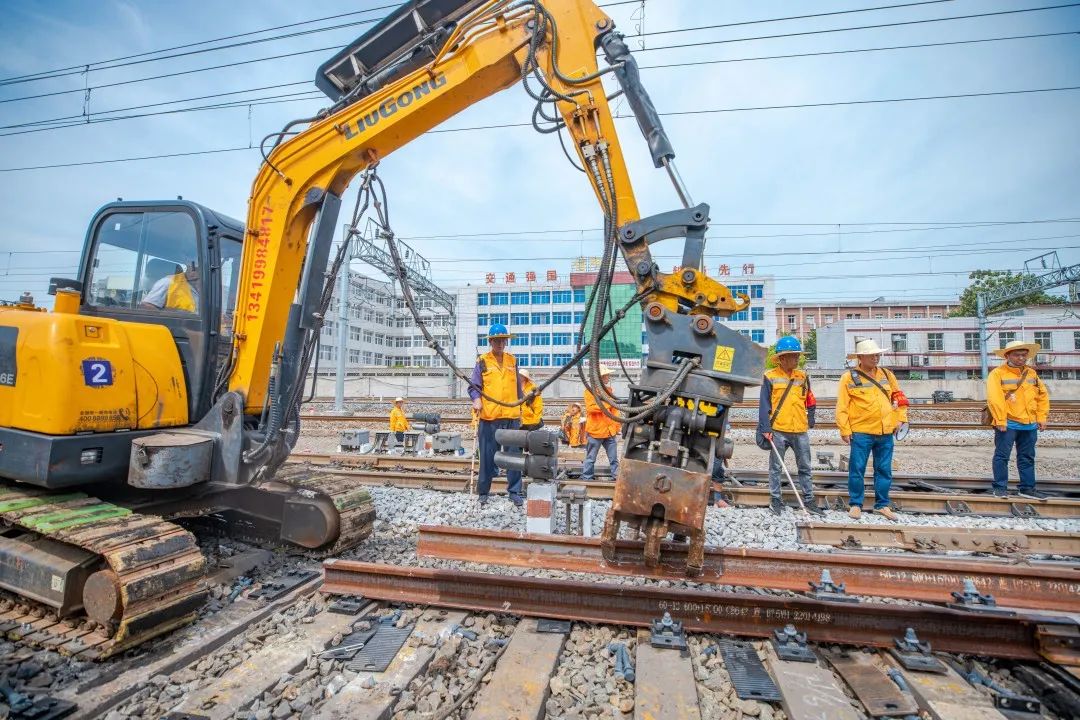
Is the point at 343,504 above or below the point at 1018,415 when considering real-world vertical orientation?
below

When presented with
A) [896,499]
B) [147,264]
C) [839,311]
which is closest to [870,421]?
[896,499]

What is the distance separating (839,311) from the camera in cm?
7388

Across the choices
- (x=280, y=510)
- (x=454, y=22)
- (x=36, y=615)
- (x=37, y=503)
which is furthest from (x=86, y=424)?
(x=454, y=22)

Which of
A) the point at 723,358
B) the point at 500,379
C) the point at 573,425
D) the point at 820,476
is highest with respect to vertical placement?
the point at 723,358

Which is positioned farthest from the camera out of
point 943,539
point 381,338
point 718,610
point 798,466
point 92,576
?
point 381,338

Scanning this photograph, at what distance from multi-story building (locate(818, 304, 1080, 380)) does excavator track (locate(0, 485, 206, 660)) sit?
178ft

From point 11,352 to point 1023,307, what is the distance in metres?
67.3

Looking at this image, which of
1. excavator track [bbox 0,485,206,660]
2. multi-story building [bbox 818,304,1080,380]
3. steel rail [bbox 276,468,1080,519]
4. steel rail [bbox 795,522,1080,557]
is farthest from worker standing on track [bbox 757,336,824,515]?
multi-story building [bbox 818,304,1080,380]

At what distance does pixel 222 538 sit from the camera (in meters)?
4.99

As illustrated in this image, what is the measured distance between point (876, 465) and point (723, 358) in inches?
189

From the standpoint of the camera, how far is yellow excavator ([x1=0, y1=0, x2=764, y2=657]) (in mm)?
3012

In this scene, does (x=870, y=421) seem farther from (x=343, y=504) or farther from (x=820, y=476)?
(x=343, y=504)

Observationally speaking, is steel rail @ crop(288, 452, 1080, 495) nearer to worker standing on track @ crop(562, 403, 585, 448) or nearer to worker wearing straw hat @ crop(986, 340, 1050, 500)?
worker wearing straw hat @ crop(986, 340, 1050, 500)

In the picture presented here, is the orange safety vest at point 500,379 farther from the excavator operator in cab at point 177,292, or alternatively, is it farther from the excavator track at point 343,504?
the excavator operator in cab at point 177,292
